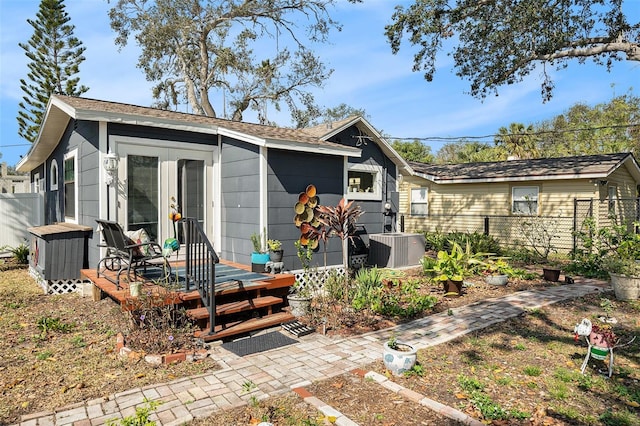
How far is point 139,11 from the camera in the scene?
21609mm

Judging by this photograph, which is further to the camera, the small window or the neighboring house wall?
the small window

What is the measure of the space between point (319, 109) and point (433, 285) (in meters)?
18.4

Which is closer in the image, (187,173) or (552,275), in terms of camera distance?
(187,173)

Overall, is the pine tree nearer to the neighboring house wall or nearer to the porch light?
the porch light

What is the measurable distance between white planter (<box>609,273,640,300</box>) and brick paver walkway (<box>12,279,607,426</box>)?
5.51 ft

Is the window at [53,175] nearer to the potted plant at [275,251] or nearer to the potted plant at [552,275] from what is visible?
the potted plant at [275,251]

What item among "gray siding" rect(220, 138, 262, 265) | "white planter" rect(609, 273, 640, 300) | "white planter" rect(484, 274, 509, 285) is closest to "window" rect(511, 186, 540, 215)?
"white planter" rect(484, 274, 509, 285)

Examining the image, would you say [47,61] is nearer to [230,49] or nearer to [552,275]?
[230,49]

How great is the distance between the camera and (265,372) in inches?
157

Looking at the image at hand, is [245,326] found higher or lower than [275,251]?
lower

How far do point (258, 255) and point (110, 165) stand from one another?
285 centimetres

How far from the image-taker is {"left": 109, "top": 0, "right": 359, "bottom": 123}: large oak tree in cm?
2073

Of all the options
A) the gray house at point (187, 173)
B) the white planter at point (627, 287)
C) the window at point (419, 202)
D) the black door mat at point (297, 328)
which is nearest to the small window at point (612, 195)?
the window at point (419, 202)

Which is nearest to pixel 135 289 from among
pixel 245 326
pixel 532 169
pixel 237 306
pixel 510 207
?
pixel 237 306
